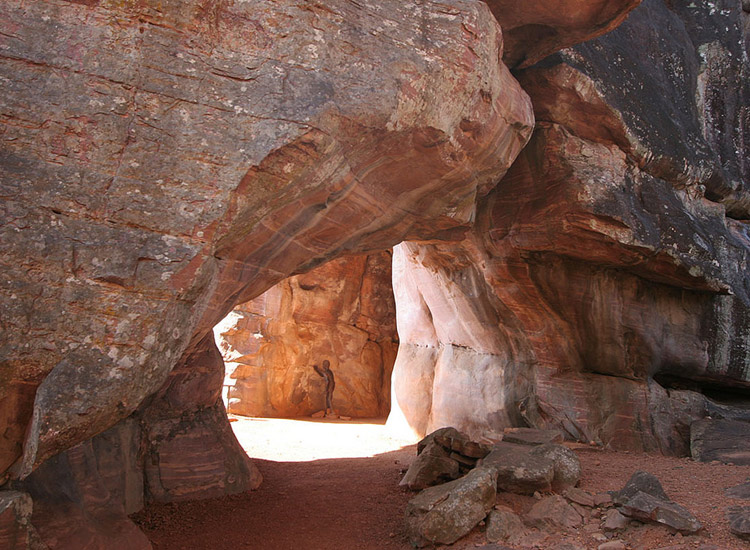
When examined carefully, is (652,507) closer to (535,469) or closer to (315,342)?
(535,469)

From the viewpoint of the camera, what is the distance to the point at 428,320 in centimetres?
954

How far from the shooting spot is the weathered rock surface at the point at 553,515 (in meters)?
4.47

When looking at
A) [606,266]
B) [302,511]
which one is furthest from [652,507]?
[606,266]

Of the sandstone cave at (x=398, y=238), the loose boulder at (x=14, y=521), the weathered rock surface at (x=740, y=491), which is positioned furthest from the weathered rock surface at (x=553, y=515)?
the loose boulder at (x=14, y=521)

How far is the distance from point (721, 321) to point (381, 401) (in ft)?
26.5

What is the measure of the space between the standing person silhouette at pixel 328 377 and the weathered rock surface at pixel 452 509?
8798 millimetres

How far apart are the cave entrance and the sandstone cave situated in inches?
162

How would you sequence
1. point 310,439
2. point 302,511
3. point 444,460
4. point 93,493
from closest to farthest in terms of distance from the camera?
1. point 93,493
2. point 302,511
3. point 444,460
4. point 310,439

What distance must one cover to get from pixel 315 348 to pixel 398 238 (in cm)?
815

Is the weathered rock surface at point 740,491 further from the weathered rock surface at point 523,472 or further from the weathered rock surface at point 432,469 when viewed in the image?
the weathered rock surface at point 432,469

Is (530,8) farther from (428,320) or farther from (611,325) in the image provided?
(428,320)

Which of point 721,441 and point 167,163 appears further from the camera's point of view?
point 721,441

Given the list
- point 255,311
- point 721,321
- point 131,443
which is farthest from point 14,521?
point 255,311

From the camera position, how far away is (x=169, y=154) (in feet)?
12.2
